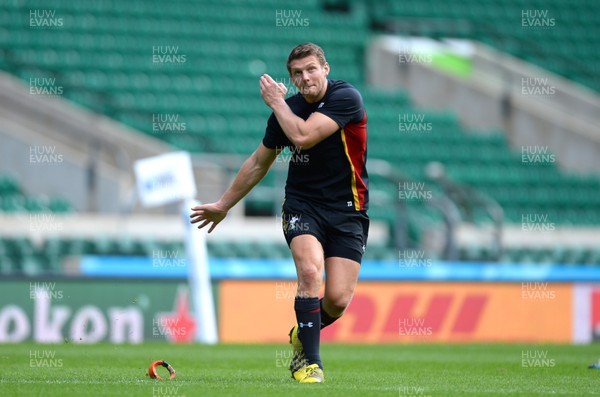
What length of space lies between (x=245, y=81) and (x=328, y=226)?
1526 cm

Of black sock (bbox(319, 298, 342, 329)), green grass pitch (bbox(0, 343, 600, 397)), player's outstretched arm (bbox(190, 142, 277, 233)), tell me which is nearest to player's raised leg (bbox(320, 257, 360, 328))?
black sock (bbox(319, 298, 342, 329))

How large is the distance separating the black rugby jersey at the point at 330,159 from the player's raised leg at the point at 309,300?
0.38m

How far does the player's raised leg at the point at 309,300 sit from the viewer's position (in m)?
7.35

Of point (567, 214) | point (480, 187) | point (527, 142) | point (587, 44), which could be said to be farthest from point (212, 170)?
point (587, 44)

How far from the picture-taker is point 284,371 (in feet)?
28.9

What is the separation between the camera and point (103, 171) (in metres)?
17.4

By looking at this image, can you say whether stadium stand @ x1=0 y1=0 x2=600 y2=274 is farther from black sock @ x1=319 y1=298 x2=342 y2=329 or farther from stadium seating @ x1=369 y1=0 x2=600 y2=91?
black sock @ x1=319 y1=298 x2=342 y2=329

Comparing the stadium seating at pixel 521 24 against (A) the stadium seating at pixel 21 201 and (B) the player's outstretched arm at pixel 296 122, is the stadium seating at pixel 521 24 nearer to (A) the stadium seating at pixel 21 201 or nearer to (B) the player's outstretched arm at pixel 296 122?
(A) the stadium seating at pixel 21 201

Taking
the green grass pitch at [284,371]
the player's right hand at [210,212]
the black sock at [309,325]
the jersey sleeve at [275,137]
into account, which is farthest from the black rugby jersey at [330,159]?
the green grass pitch at [284,371]

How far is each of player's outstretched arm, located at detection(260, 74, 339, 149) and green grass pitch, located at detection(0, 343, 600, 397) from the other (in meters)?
1.52

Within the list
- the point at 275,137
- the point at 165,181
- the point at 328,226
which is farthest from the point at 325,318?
the point at 165,181

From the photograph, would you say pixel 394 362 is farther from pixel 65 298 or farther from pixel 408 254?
pixel 408 254

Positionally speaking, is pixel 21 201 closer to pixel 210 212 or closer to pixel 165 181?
pixel 165 181

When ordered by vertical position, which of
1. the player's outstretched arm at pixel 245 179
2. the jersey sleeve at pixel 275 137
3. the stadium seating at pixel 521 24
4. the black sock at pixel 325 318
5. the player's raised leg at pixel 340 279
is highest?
the stadium seating at pixel 521 24
